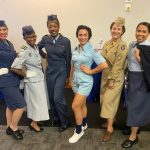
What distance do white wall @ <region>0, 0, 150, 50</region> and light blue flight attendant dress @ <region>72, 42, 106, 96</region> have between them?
1658 mm

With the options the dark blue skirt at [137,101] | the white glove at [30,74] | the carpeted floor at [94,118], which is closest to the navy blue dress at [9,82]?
the white glove at [30,74]

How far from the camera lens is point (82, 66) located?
2711mm

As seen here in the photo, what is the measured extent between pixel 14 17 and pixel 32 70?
71.2 inches

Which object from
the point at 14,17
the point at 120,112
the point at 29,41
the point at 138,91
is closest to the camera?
the point at 138,91

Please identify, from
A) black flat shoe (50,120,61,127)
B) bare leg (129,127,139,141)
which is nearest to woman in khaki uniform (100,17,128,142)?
bare leg (129,127,139,141)

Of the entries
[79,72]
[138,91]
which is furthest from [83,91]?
[138,91]

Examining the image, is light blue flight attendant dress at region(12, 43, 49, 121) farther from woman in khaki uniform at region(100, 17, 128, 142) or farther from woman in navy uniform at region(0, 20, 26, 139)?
woman in khaki uniform at region(100, 17, 128, 142)

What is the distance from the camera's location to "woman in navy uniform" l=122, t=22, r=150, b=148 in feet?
8.28

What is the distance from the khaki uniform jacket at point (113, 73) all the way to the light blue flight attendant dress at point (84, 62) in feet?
0.52

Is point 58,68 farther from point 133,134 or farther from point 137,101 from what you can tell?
point 133,134

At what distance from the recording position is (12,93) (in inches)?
111

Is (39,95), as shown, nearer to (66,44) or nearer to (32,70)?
(32,70)

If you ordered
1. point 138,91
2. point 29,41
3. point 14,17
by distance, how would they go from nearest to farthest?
1. point 138,91
2. point 29,41
3. point 14,17

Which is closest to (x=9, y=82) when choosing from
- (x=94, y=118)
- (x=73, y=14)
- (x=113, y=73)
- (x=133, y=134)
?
(x=113, y=73)
